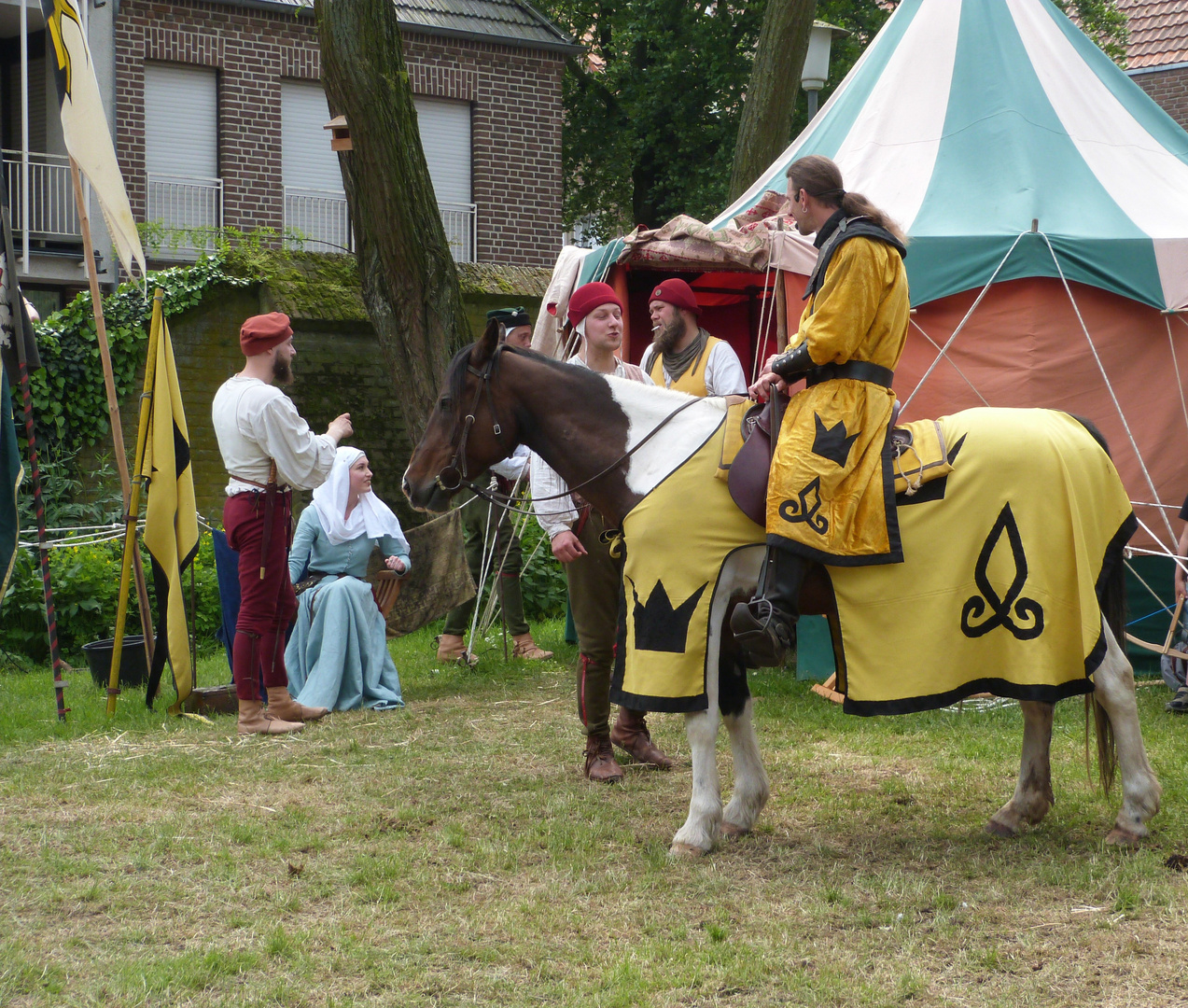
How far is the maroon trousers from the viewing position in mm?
6172

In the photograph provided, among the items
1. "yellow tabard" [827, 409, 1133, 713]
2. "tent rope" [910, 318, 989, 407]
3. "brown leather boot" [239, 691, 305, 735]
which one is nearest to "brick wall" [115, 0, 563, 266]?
"brown leather boot" [239, 691, 305, 735]

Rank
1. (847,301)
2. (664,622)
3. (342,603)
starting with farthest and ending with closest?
(342,603) → (664,622) → (847,301)

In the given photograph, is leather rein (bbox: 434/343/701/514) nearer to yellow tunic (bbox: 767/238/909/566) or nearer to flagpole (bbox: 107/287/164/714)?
yellow tunic (bbox: 767/238/909/566)

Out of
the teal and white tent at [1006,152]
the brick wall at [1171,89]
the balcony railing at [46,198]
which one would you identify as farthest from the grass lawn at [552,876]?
the brick wall at [1171,89]

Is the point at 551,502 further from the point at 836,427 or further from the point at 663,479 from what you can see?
the point at 836,427

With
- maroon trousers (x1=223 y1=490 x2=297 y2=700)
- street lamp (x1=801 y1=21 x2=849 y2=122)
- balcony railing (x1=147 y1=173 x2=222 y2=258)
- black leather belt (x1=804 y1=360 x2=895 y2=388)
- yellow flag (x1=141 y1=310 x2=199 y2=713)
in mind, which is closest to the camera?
black leather belt (x1=804 y1=360 x2=895 y2=388)

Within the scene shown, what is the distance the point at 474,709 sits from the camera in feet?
22.5

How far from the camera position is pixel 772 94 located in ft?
34.2

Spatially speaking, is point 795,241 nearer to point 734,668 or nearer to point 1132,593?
point 1132,593

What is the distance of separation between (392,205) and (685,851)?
555 cm

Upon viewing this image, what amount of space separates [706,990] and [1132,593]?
5.04 m

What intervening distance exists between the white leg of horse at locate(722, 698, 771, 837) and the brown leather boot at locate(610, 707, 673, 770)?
38.9 inches

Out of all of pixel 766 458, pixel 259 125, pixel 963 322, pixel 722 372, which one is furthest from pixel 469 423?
pixel 259 125

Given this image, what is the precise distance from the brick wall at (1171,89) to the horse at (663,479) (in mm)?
17970
